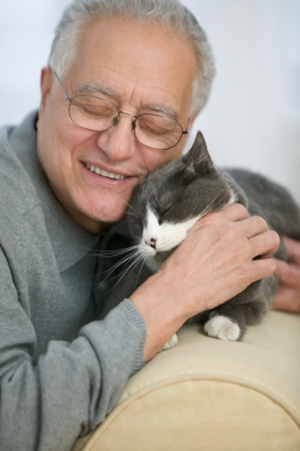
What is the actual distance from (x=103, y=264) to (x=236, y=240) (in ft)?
1.76

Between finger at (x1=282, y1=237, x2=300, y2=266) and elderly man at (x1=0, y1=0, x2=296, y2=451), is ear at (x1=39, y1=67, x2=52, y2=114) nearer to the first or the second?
elderly man at (x1=0, y1=0, x2=296, y2=451)

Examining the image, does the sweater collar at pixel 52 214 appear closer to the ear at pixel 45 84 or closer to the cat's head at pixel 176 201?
the ear at pixel 45 84

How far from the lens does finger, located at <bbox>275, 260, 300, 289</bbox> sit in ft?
5.53

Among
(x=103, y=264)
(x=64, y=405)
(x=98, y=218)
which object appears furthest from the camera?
(x=103, y=264)

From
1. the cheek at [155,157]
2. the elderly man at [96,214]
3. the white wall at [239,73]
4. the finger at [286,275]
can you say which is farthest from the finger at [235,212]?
the white wall at [239,73]

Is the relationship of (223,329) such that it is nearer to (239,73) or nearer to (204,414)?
(204,414)

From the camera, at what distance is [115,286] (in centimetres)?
147

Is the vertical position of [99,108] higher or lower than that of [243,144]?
higher

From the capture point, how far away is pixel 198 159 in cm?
134

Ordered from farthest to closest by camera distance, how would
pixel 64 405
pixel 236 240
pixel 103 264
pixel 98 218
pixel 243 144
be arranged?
pixel 243 144 < pixel 103 264 < pixel 98 218 < pixel 236 240 < pixel 64 405

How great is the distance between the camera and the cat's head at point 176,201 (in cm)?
128

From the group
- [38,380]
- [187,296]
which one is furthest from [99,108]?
[38,380]

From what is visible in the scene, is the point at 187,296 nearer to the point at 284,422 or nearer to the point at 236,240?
the point at 236,240

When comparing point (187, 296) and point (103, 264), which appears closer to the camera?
point (187, 296)
